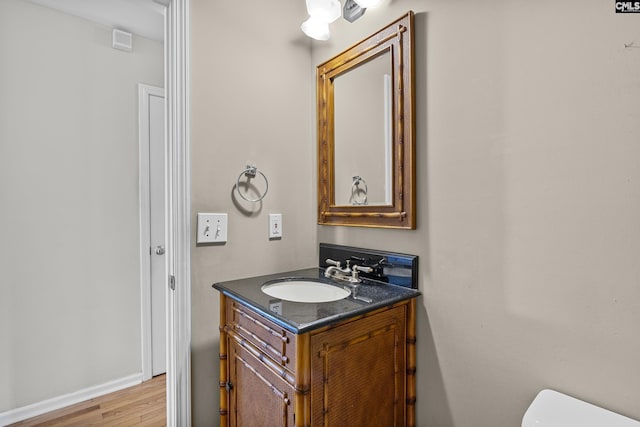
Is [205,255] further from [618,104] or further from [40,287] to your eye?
[618,104]

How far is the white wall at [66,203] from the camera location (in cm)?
168

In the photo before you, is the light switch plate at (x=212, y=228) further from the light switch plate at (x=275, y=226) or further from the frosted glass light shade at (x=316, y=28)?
the frosted glass light shade at (x=316, y=28)

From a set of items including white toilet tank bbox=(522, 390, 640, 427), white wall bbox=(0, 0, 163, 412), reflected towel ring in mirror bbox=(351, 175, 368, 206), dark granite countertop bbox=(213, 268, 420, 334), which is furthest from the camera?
white wall bbox=(0, 0, 163, 412)

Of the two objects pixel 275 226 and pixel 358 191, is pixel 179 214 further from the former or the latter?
pixel 358 191

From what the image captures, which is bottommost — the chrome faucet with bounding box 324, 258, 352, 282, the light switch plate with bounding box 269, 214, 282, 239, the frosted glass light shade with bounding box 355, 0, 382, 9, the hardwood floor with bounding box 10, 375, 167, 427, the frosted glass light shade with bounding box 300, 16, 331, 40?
the hardwood floor with bounding box 10, 375, 167, 427

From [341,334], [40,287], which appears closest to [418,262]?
[341,334]

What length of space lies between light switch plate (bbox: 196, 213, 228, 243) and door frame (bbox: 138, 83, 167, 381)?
1.00m

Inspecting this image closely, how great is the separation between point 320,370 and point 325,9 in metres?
1.39

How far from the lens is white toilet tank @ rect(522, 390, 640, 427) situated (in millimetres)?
706

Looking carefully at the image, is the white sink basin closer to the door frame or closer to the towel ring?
the towel ring

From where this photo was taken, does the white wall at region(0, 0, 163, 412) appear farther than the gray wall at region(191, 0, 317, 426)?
Yes

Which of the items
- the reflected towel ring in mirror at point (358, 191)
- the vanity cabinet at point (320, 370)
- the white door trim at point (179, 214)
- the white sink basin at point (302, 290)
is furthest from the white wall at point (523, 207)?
the white door trim at point (179, 214)

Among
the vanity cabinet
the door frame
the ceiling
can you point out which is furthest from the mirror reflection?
the door frame

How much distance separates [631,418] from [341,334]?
2.33 ft
